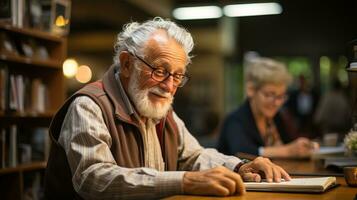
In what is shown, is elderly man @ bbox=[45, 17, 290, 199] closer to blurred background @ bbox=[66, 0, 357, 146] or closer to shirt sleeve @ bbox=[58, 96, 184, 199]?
shirt sleeve @ bbox=[58, 96, 184, 199]

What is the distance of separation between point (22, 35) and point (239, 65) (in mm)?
6791

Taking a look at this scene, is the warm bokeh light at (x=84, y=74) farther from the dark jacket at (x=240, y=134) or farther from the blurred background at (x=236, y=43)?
the dark jacket at (x=240, y=134)

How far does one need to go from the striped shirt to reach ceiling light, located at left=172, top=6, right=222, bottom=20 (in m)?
7.48

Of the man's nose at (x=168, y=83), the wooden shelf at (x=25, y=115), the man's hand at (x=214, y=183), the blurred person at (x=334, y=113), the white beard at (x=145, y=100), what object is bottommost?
the blurred person at (x=334, y=113)

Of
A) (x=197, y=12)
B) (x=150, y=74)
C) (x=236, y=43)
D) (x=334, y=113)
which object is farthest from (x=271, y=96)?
(x=236, y=43)

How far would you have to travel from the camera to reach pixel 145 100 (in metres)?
2.04

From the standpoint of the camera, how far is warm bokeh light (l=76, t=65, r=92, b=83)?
11.3 metres

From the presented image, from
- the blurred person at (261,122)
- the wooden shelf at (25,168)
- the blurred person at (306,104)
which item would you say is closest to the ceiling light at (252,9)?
the blurred person at (306,104)

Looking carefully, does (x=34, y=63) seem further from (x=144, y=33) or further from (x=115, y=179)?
(x=115, y=179)

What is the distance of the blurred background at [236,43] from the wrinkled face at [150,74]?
5536mm

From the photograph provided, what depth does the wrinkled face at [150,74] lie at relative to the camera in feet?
6.67

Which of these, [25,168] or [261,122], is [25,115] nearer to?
[25,168]

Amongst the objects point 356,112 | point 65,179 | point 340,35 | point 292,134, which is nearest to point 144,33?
point 65,179

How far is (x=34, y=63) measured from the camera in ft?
11.9
